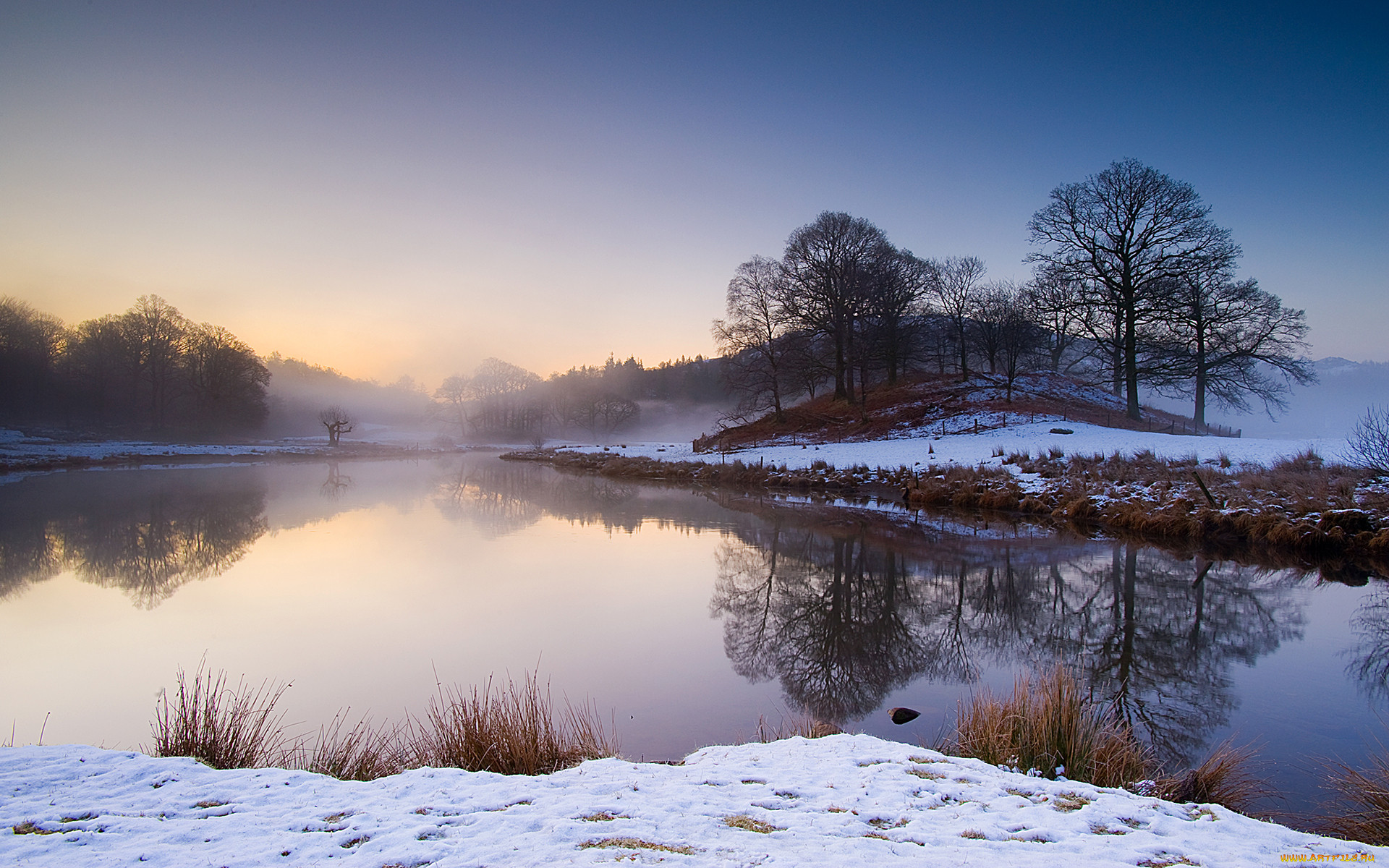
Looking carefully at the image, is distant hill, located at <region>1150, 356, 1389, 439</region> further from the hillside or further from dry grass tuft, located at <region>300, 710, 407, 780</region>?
dry grass tuft, located at <region>300, 710, 407, 780</region>

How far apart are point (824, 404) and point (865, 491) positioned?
15271 millimetres

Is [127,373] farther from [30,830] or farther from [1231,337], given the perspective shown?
[1231,337]

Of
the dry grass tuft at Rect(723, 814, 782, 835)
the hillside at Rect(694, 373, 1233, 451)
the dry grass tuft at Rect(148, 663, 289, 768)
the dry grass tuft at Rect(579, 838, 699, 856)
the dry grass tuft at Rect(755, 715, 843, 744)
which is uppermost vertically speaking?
the hillside at Rect(694, 373, 1233, 451)

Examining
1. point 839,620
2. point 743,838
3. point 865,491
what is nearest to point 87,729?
point 743,838

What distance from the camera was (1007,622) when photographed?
748 centimetres

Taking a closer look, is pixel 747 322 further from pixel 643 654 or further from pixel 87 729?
pixel 87 729

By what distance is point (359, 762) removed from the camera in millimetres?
3961

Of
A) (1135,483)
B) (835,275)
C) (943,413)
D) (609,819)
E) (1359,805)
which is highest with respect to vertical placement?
(835,275)

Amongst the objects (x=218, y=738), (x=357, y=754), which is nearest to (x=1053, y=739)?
(x=357, y=754)

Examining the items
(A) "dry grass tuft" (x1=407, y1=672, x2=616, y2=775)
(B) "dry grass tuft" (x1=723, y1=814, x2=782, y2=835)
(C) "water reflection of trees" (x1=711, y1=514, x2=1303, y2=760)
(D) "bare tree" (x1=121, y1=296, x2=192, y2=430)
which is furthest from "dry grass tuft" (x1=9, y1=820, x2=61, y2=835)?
(D) "bare tree" (x1=121, y1=296, x2=192, y2=430)

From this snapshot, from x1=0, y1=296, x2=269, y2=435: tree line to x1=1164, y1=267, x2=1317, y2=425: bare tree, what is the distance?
68806 mm

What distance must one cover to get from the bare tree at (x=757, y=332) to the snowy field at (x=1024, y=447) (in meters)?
5.25

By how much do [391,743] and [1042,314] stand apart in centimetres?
3424

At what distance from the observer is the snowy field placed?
15156 mm
